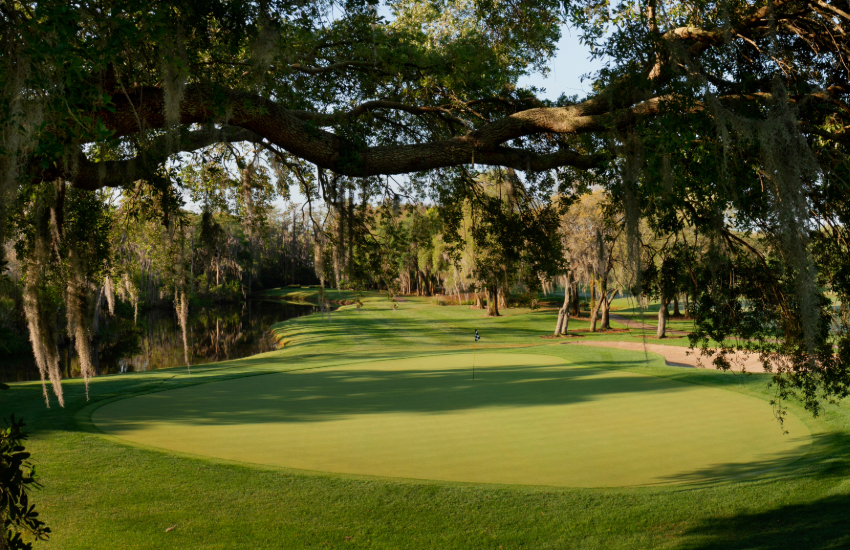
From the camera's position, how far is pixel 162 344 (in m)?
23.1

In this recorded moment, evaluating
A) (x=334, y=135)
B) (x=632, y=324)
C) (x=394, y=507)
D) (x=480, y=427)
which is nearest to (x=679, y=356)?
(x=480, y=427)

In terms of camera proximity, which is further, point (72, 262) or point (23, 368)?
point (23, 368)

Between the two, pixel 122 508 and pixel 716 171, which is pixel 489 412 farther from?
pixel 716 171

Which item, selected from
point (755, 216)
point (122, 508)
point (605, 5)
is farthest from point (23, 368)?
point (755, 216)

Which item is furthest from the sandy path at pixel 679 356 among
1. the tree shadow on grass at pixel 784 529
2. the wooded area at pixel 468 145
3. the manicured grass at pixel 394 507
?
the wooded area at pixel 468 145

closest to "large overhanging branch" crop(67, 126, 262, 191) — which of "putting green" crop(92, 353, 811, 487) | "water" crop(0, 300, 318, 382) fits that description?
"putting green" crop(92, 353, 811, 487)

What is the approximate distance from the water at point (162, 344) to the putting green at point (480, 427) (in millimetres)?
9174

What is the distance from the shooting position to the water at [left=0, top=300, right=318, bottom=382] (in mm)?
18234

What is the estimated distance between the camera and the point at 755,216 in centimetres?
399

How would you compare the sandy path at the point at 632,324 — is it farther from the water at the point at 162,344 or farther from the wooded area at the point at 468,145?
the wooded area at the point at 468,145

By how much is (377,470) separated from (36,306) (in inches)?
135

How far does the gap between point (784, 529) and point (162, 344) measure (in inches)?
884

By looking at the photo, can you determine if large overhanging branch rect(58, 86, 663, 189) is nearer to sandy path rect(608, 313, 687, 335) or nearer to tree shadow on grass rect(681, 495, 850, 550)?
tree shadow on grass rect(681, 495, 850, 550)

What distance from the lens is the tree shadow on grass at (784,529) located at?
14.6ft
